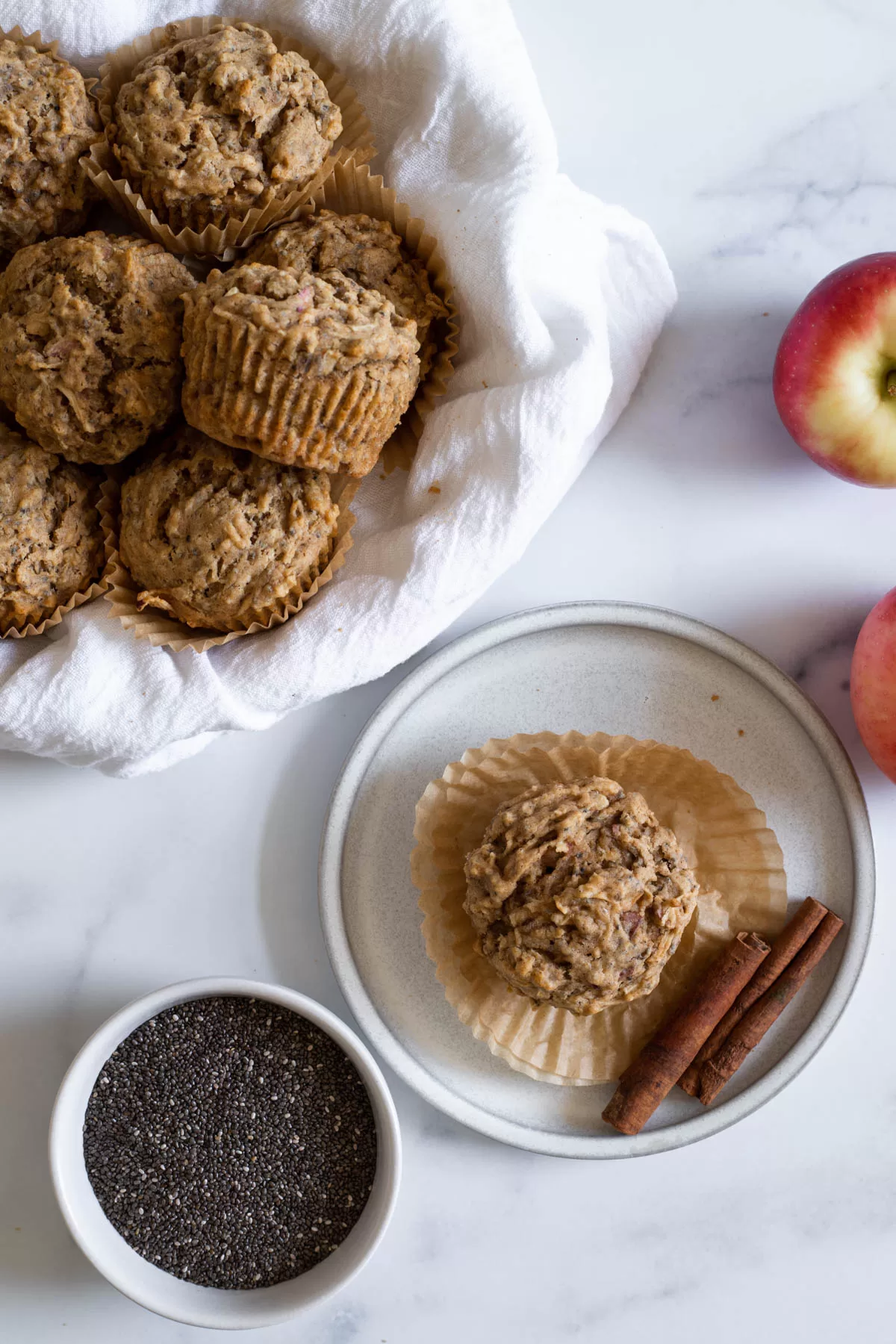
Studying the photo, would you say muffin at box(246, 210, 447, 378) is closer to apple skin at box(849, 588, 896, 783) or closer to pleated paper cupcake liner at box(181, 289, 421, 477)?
pleated paper cupcake liner at box(181, 289, 421, 477)

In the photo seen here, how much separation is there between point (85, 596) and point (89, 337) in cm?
34

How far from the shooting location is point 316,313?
123 cm

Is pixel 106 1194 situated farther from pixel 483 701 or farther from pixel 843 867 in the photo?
pixel 843 867

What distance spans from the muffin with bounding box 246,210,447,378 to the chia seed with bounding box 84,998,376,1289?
3.34 feet

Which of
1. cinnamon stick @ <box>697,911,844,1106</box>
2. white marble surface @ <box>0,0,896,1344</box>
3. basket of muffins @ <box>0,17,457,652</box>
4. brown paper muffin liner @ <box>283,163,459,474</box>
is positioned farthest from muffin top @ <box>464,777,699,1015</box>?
brown paper muffin liner @ <box>283,163,459,474</box>

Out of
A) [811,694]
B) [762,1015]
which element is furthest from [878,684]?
[762,1015]

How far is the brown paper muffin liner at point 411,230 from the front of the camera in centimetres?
146

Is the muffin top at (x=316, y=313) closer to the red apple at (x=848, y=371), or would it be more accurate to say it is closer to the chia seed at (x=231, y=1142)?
the red apple at (x=848, y=371)

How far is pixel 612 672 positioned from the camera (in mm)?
1659

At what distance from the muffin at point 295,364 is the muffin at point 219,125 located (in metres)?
0.13

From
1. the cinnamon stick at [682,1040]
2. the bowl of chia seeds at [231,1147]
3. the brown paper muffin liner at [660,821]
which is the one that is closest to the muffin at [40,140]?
the brown paper muffin liner at [660,821]

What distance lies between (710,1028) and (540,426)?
903mm

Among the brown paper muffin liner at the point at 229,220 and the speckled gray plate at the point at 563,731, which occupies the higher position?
the brown paper muffin liner at the point at 229,220

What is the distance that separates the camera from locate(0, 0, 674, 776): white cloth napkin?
1408 millimetres
